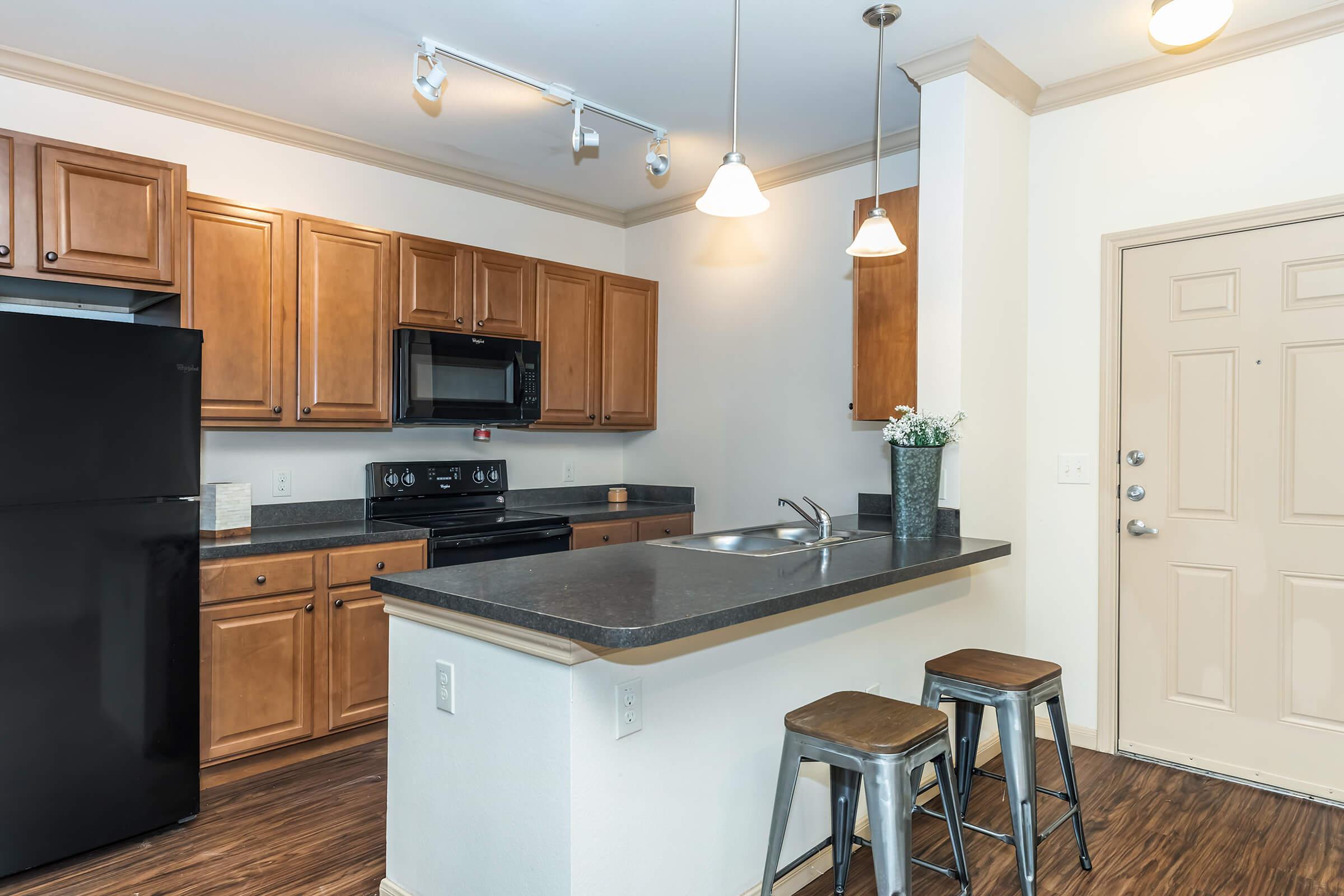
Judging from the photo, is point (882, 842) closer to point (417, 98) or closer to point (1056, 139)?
point (1056, 139)

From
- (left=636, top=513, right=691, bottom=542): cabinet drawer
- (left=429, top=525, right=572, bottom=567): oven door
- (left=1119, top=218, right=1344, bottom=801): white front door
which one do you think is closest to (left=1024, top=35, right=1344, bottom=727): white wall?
(left=1119, top=218, right=1344, bottom=801): white front door

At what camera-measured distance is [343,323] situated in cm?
338

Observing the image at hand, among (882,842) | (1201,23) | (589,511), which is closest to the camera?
(882,842)

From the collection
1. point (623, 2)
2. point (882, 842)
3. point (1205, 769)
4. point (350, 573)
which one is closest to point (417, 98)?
point (623, 2)

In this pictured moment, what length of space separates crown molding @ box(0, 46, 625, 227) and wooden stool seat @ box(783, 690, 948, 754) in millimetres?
3231

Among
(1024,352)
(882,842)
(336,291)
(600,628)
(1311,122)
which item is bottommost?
(882,842)

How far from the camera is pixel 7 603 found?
219 cm

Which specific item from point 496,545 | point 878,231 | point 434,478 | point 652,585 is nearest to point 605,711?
point 652,585

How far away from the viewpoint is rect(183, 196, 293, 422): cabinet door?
298 centimetres

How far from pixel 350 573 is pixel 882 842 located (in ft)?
7.48

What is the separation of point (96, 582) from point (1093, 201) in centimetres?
368

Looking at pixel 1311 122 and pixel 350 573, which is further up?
pixel 1311 122

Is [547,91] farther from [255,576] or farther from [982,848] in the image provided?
[982,848]

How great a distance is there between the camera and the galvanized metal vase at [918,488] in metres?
2.78
